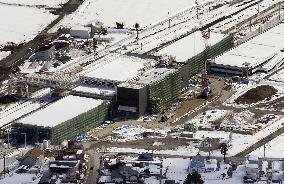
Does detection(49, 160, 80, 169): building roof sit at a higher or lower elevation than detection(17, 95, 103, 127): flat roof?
lower

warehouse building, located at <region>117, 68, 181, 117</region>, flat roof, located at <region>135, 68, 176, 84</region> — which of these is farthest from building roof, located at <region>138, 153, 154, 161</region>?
flat roof, located at <region>135, 68, 176, 84</region>

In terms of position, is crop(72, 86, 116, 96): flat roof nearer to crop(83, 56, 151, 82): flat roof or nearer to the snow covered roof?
crop(83, 56, 151, 82): flat roof

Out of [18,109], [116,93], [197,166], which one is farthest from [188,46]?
[197,166]

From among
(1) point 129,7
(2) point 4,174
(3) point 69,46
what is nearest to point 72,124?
(2) point 4,174

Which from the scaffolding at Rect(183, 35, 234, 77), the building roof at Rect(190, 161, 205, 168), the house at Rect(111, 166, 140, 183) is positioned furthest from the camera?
the scaffolding at Rect(183, 35, 234, 77)

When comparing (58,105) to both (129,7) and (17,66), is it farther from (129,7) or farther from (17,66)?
(129,7)

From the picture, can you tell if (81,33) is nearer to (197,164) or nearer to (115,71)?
(115,71)
